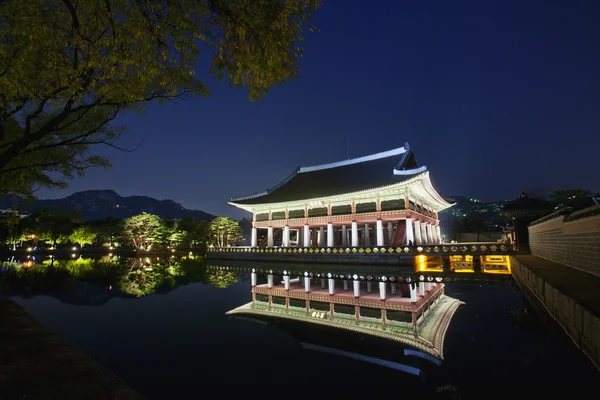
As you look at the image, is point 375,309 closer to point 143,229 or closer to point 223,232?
point 223,232

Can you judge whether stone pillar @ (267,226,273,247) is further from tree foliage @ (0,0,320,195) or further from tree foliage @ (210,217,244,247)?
tree foliage @ (0,0,320,195)

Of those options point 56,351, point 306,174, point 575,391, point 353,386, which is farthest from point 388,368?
point 306,174

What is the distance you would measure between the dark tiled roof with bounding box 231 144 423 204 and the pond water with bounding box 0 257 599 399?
18406 mm

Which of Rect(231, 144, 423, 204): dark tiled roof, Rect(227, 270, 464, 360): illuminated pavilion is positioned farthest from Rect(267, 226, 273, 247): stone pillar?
Rect(227, 270, 464, 360): illuminated pavilion

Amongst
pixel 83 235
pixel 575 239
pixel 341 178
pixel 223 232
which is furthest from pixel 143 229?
pixel 575 239

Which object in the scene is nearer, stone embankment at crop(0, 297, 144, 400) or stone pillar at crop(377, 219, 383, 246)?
stone embankment at crop(0, 297, 144, 400)

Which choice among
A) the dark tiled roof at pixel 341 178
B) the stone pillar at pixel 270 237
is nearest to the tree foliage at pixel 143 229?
the dark tiled roof at pixel 341 178

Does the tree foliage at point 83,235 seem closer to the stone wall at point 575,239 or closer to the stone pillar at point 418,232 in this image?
the stone pillar at point 418,232

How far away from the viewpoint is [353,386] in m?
3.76

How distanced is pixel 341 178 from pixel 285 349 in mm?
27160

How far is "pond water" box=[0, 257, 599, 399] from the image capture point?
3889 mm

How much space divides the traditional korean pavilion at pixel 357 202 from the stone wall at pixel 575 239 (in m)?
10.7

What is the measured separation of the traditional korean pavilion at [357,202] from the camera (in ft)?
80.7

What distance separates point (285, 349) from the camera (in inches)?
206
